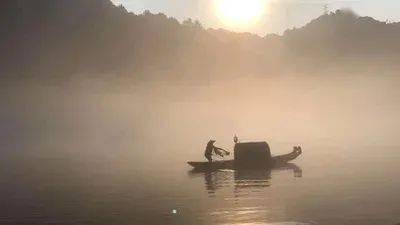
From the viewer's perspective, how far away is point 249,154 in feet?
281

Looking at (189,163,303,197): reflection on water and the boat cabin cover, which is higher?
the boat cabin cover

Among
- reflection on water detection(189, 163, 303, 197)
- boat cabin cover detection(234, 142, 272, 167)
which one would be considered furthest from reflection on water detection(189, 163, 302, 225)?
boat cabin cover detection(234, 142, 272, 167)

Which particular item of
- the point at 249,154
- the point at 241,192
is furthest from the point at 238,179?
the point at 241,192

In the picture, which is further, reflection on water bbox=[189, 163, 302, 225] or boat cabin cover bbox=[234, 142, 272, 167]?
boat cabin cover bbox=[234, 142, 272, 167]

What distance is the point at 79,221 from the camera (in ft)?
156

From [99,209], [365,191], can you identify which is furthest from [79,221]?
[365,191]

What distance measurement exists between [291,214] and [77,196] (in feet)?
103

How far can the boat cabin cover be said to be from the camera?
85500mm

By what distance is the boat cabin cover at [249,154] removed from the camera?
8550 centimetres

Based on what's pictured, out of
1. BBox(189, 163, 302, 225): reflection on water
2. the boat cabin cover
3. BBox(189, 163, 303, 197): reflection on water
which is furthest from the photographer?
the boat cabin cover

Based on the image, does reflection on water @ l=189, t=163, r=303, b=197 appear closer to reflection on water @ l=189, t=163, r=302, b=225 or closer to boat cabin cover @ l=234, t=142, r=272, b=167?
reflection on water @ l=189, t=163, r=302, b=225

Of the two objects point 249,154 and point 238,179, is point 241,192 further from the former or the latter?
point 249,154

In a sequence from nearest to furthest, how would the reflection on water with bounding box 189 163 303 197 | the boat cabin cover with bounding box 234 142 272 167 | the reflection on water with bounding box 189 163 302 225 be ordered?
the reflection on water with bounding box 189 163 302 225 → the reflection on water with bounding box 189 163 303 197 → the boat cabin cover with bounding box 234 142 272 167

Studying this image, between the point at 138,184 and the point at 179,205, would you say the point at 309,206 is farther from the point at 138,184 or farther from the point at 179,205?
the point at 138,184
